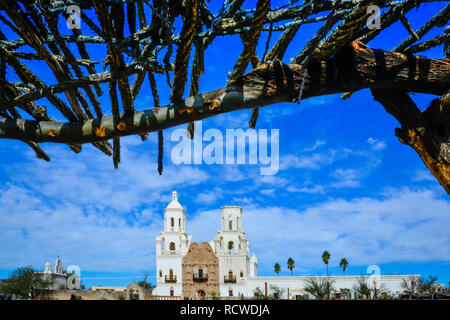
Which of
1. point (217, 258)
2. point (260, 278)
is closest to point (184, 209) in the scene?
point (217, 258)

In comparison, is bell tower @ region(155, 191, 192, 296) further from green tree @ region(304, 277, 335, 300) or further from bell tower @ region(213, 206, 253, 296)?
green tree @ region(304, 277, 335, 300)

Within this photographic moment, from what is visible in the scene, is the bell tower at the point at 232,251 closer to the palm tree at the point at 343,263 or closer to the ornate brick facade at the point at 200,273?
the ornate brick facade at the point at 200,273

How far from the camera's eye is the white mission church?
52219 millimetres

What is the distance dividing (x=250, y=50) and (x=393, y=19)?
1.52 meters

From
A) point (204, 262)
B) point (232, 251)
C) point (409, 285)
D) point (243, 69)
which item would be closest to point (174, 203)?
point (204, 262)

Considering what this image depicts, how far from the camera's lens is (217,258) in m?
53.8

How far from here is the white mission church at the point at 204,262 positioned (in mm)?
52219

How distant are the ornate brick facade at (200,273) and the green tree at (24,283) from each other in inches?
735

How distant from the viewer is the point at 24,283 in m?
49.8

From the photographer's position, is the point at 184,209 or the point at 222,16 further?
the point at 184,209

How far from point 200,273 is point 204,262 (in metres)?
1.56

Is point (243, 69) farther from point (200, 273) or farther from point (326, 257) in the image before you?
point (326, 257)
